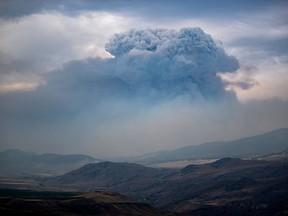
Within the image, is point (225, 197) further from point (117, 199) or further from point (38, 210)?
point (38, 210)

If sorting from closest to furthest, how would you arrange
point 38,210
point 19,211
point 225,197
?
point 19,211
point 38,210
point 225,197

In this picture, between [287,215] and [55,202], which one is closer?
[55,202]

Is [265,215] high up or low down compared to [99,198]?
down

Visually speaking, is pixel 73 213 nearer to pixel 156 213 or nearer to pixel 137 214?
pixel 137 214

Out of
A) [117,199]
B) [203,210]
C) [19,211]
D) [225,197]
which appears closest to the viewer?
[19,211]

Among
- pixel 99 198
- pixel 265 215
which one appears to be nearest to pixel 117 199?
pixel 99 198

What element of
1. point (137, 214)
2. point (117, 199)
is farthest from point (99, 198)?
point (137, 214)
